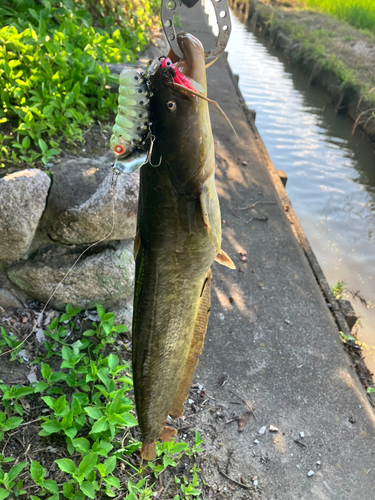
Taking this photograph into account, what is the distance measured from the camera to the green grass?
15078mm

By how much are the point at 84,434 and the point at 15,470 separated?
47 cm

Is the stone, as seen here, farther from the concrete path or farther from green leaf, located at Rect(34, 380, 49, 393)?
green leaf, located at Rect(34, 380, 49, 393)

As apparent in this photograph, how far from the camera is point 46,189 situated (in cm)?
275

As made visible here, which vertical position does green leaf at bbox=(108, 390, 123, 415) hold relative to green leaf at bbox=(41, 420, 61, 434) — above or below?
above

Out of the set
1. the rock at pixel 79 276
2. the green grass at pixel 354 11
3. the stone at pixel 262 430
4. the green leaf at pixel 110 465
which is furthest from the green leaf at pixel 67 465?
the green grass at pixel 354 11

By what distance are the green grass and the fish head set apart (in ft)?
54.9

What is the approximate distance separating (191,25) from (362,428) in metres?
14.0

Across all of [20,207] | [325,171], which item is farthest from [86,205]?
[325,171]

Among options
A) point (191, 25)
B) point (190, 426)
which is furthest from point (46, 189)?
point (191, 25)

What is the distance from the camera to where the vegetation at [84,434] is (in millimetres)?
2070

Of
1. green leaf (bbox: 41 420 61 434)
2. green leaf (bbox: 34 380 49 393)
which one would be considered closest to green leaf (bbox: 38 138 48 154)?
green leaf (bbox: 34 380 49 393)

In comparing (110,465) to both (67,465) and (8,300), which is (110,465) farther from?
(8,300)

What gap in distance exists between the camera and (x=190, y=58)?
1.29 m

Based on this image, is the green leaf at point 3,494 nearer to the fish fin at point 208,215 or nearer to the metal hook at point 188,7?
the fish fin at point 208,215
